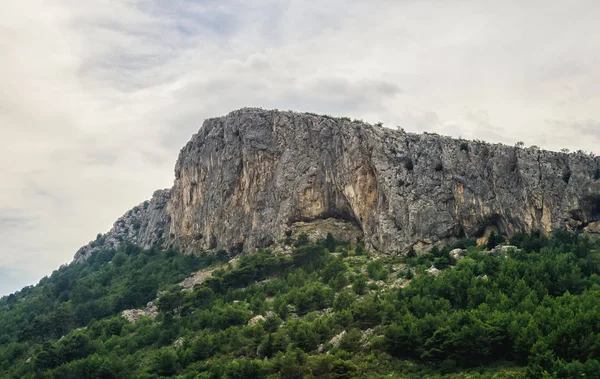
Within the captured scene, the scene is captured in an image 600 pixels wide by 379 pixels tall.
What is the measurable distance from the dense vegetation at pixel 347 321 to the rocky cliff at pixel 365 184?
4.60 metres

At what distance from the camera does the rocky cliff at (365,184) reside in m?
84.9

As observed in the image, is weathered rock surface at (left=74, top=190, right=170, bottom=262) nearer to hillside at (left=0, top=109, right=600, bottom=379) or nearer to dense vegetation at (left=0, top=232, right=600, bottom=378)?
hillside at (left=0, top=109, right=600, bottom=379)

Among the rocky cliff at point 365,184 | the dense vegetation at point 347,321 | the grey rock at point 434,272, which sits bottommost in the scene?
the dense vegetation at point 347,321

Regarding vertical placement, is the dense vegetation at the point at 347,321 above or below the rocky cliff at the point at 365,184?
below

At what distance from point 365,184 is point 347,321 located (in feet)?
117

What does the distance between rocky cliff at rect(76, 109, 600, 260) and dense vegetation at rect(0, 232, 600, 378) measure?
15.1 ft

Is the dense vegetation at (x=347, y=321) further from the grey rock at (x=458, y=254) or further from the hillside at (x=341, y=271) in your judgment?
the grey rock at (x=458, y=254)

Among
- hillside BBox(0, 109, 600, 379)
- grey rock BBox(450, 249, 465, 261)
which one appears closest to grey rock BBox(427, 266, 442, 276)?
hillside BBox(0, 109, 600, 379)

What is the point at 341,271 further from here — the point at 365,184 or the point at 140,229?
the point at 140,229

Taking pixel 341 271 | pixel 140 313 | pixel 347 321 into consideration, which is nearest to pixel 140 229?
pixel 140 313

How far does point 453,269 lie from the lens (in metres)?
78.2

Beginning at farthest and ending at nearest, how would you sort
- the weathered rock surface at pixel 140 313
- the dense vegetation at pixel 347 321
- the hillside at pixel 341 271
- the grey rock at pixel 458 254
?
the weathered rock surface at pixel 140 313
the grey rock at pixel 458 254
the hillside at pixel 341 271
the dense vegetation at pixel 347 321

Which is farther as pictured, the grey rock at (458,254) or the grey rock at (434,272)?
the grey rock at (458,254)

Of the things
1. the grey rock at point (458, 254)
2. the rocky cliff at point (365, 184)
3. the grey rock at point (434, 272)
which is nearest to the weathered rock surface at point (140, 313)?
the rocky cliff at point (365, 184)
